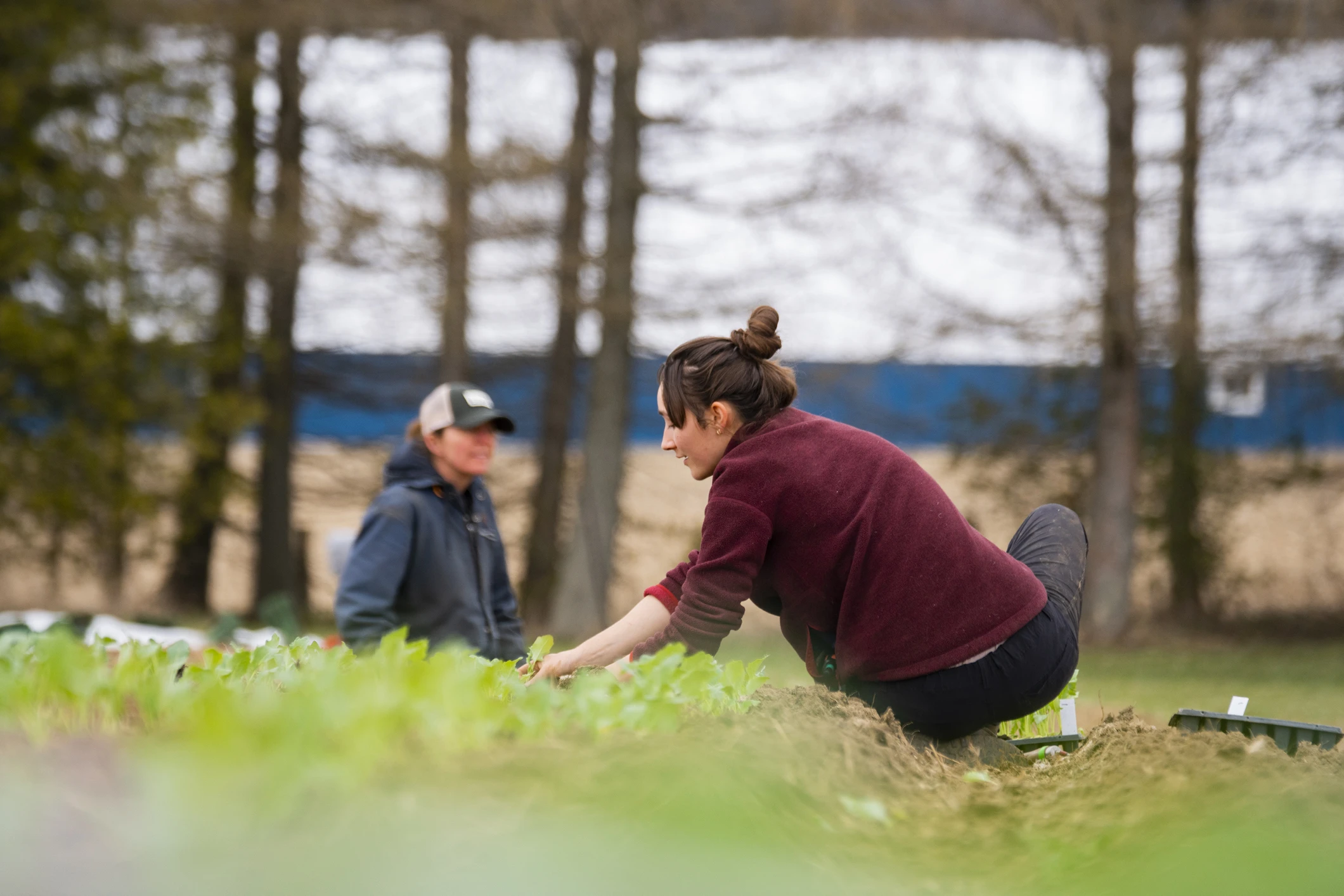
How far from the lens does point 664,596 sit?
269cm

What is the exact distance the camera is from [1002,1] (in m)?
9.92

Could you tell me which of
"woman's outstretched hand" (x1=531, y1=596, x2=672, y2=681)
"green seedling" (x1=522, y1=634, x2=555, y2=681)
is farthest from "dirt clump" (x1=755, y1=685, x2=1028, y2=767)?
"green seedling" (x1=522, y1=634, x2=555, y2=681)

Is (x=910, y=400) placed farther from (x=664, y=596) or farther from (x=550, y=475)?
(x=664, y=596)

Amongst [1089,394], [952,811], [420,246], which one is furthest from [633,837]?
[1089,394]

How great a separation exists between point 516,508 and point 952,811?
10921 mm

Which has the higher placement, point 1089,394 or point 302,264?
point 302,264

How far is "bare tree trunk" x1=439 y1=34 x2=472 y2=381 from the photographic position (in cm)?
1024

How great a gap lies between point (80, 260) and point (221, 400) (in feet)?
5.87

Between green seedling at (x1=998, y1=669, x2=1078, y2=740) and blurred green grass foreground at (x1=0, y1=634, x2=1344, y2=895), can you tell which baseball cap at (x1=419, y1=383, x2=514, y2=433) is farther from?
blurred green grass foreground at (x1=0, y1=634, x2=1344, y2=895)

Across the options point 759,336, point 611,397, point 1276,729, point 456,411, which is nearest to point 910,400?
point 611,397

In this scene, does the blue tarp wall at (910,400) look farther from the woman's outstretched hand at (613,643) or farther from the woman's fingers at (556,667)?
the woman's fingers at (556,667)

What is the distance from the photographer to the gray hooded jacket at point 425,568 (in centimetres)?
404

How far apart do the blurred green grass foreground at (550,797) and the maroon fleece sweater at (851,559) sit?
1.05ft

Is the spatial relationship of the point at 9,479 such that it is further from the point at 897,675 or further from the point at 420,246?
the point at 897,675
